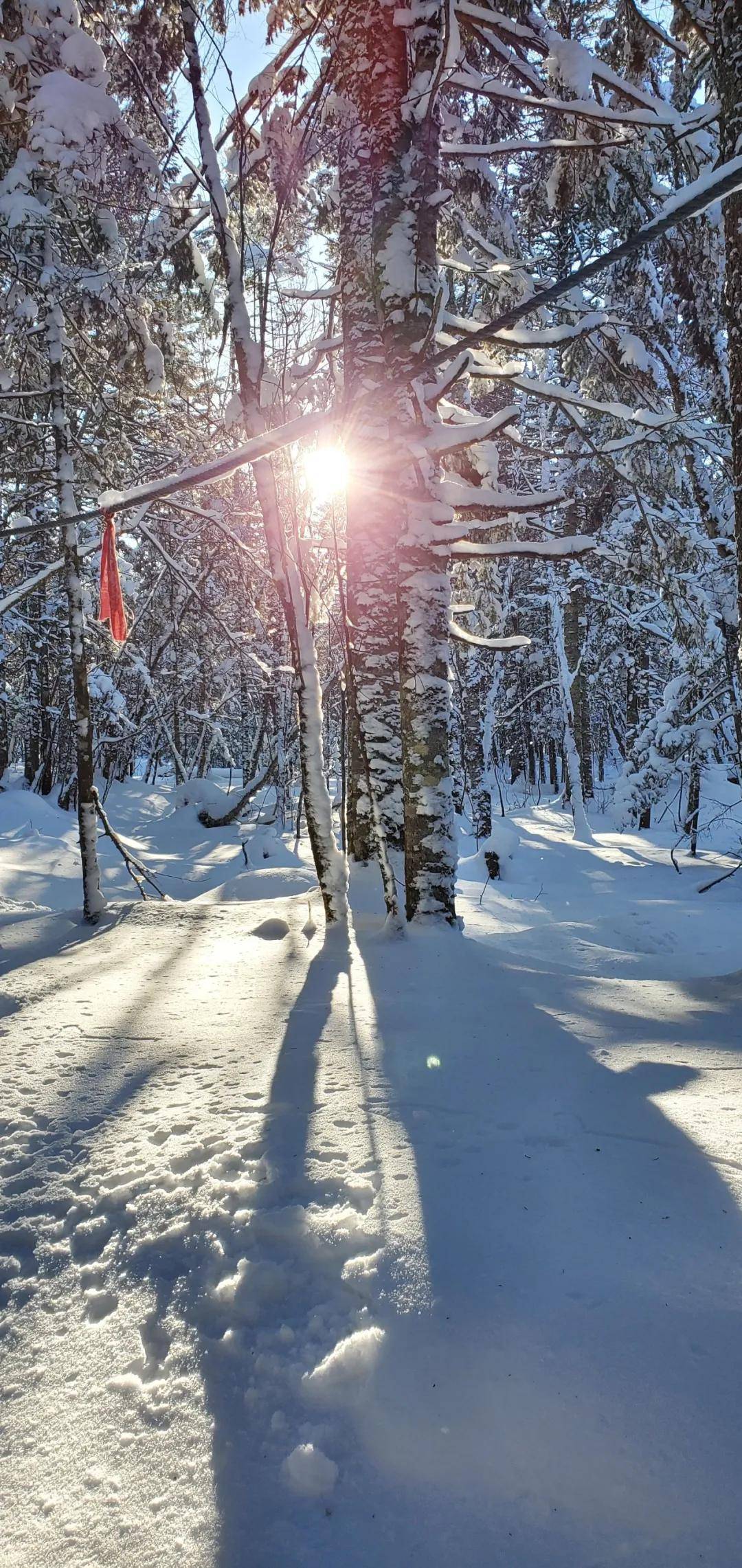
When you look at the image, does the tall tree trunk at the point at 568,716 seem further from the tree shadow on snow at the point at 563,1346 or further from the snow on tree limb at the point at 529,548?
the tree shadow on snow at the point at 563,1346

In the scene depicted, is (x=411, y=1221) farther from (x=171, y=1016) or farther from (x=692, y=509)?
(x=692, y=509)

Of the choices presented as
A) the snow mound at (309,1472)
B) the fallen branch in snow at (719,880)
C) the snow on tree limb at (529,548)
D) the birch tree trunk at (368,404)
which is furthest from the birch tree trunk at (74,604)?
the fallen branch in snow at (719,880)

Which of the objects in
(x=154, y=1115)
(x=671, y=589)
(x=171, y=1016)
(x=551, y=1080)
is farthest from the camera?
(x=671, y=589)

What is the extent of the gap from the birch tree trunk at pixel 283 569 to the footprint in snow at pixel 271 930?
0.33 metres

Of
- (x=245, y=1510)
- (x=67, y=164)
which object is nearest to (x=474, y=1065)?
(x=245, y=1510)

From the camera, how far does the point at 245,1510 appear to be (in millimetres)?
1205

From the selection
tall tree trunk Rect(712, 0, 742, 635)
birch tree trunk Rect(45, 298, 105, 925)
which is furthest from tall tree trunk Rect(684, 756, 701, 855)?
birch tree trunk Rect(45, 298, 105, 925)

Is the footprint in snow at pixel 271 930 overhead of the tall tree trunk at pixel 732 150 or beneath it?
beneath

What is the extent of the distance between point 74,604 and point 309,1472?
6504 millimetres

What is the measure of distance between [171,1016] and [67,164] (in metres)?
6.30

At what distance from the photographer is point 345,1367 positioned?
4.72ft

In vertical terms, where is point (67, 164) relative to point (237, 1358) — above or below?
above

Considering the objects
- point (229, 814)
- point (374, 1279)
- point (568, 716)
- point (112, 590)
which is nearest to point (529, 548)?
point (112, 590)

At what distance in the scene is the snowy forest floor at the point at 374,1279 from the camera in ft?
3.90
